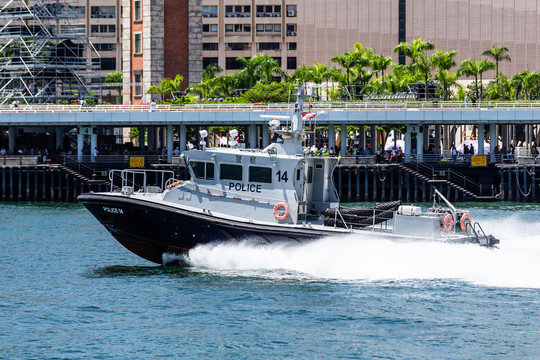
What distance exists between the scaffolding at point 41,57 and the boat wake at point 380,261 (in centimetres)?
6264

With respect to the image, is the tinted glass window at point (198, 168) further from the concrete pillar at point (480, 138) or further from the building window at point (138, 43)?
the building window at point (138, 43)

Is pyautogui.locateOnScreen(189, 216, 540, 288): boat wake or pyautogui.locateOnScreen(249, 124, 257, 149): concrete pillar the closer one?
pyautogui.locateOnScreen(189, 216, 540, 288): boat wake

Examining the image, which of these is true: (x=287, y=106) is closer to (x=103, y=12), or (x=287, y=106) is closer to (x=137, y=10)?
(x=137, y=10)

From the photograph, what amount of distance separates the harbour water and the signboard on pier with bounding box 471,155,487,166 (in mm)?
33098

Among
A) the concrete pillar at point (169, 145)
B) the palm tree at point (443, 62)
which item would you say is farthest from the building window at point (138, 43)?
the palm tree at point (443, 62)

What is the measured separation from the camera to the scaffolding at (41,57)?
310ft

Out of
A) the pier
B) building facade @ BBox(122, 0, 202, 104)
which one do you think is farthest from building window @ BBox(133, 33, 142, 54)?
the pier

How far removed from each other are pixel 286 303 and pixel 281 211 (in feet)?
16.9

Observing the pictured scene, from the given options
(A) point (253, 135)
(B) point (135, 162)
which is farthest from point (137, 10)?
(B) point (135, 162)

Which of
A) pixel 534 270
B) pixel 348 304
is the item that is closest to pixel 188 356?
pixel 348 304

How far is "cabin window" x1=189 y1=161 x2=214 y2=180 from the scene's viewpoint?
118 ft

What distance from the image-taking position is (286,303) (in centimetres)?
3078

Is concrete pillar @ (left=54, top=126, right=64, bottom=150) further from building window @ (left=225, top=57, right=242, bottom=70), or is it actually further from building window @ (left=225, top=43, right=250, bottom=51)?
building window @ (left=225, top=43, right=250, bottom=51)

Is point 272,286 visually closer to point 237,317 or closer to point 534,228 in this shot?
point 237,317
